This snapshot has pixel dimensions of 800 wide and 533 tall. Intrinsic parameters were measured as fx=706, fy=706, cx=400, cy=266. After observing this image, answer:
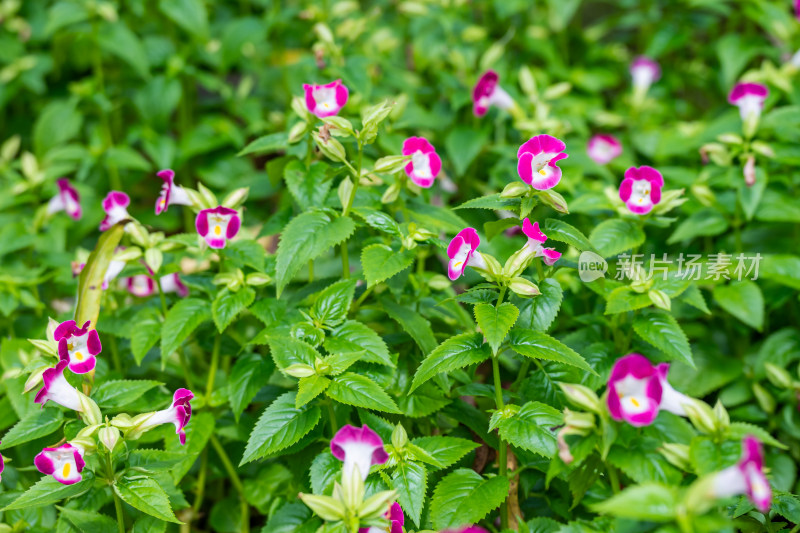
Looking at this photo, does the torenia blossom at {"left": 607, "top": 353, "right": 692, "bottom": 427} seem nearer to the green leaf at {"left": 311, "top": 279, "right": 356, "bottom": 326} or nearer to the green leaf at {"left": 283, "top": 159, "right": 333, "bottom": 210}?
the green leaf at {"left": 311, "top": 279, "right": 356, "bottom": 326}

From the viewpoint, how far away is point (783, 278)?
7.55 ft

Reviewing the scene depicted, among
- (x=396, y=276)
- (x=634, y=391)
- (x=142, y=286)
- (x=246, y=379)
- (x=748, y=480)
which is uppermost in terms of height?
(x=748, y=480)

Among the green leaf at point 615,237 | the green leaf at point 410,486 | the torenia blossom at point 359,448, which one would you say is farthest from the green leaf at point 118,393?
the green leaf at point 615,237

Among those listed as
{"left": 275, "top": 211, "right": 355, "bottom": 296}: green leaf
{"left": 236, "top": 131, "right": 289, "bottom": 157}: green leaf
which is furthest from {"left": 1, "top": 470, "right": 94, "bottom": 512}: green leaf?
{"left": 236, "top": 131, "right": 289, "bottom": 157}: green leaf

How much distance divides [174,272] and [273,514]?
0.73 metres

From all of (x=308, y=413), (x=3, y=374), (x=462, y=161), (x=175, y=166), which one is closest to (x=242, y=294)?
(x=308, y=413)

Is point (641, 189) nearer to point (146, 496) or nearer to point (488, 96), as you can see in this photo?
point (488, 96)

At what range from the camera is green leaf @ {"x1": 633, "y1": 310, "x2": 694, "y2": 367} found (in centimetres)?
176

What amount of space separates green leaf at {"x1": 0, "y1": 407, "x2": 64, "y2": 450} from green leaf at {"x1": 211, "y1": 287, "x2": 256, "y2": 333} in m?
0.45

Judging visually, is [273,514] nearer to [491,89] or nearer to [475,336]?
[475,336]

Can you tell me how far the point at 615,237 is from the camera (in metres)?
2.04

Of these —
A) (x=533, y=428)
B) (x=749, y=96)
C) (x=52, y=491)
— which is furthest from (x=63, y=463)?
(x=749, y=96)

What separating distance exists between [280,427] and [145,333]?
0.58 m

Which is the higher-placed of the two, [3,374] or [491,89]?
[491,89]
